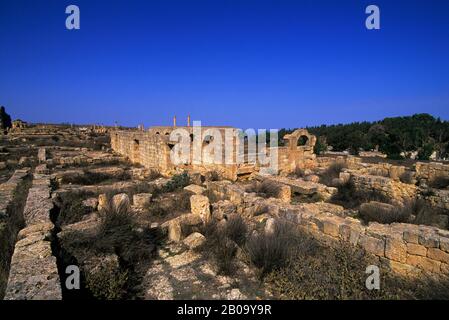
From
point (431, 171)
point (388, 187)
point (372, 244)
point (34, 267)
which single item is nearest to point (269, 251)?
point (372, 244)

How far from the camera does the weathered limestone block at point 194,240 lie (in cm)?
454

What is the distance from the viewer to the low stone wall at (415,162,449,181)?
1014cm

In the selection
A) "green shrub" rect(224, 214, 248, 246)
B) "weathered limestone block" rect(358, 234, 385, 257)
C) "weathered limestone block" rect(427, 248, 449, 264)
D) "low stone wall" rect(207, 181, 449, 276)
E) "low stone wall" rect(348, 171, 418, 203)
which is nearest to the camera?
"weathered limestone block" rect(427, 248, 449, 264)

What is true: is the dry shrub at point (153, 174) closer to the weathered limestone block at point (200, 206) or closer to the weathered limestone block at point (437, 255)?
the weathered limestone block at point (200, 206)

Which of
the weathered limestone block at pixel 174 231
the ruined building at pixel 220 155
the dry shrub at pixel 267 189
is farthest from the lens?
the ruined building at pixel 220 155

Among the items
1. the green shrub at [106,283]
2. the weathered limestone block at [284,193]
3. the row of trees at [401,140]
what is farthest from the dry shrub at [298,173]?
the row of trees at [401,140]

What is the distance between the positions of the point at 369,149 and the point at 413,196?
87.7 feet

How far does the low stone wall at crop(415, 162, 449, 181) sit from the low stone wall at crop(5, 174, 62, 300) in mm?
12794

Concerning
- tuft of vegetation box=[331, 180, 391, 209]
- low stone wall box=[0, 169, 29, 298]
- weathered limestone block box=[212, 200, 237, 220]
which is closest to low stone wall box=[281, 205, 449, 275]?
weathered limestone block box=[212, 200, 237, 220]

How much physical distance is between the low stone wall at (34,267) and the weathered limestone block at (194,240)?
2.12 meters

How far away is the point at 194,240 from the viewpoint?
15.2 ft

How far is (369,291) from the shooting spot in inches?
123

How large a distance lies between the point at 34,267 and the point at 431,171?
43.6ft

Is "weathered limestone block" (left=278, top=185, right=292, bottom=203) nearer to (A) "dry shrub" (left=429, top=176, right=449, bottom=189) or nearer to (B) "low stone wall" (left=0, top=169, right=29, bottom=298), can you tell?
(A) "dry shrub" (left=429, top=176, right=449, bottom=189)
